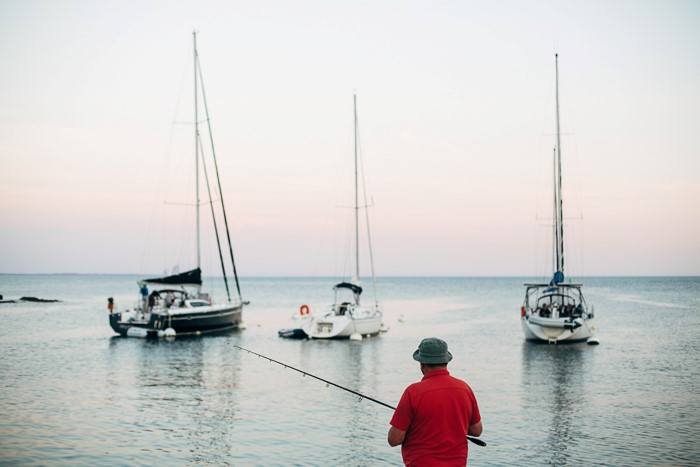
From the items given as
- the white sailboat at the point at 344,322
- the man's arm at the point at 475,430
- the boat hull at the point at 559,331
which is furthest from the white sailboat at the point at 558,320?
the man's arm at the point at 475,430

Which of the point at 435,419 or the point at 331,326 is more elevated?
the point at 435,419

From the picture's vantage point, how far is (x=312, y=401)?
19.6 metres

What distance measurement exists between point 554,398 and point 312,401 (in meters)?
7.39

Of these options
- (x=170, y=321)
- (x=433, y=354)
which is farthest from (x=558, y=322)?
(x=433, y=354)

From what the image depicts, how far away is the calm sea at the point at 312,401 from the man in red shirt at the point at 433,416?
7.96m

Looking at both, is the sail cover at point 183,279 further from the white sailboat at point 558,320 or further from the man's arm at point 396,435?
the man's arm at point 396,435

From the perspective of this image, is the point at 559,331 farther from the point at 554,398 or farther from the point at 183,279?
the point at 183,279

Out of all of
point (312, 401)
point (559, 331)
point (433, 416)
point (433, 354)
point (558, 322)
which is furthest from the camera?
point (559, 331)

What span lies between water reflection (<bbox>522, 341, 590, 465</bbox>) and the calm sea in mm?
48

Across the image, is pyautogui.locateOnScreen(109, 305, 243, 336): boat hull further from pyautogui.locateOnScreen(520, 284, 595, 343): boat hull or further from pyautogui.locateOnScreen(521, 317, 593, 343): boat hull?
pyautogui.locateOnScreen(521, 317, 593, 343): boat hull

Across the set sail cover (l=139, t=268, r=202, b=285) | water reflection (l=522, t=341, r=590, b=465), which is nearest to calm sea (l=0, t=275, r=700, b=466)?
water reflection (l=522, t=341, r=590, b=465)

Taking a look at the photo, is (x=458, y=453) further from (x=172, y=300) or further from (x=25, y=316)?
(x=25, y=316)

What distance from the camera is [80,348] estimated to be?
33.9 meters

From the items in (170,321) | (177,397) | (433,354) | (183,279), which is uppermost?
(433,354)
